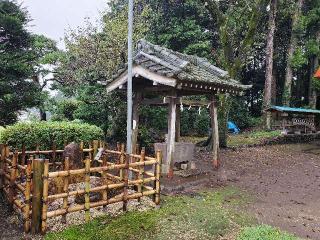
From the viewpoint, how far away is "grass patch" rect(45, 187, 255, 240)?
6.60m

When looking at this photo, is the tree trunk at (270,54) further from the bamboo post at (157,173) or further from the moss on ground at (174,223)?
the bamboo post at (157,173)

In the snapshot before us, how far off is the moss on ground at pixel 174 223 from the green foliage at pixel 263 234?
0.04 meters

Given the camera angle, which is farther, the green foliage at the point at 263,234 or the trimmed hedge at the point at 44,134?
the trimmed hedge at the point at 44,134

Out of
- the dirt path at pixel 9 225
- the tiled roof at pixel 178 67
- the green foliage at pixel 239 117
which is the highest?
the tiled roof at pixel 178 67

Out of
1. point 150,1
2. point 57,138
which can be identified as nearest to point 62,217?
point 57,138

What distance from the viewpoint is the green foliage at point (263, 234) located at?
6527 millimetres

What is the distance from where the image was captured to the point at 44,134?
1246cm

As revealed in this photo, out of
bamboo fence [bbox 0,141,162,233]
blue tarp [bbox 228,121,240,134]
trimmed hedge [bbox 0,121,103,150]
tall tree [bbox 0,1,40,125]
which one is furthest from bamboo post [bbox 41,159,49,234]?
blue tarp [bbox 228,121,240,134]

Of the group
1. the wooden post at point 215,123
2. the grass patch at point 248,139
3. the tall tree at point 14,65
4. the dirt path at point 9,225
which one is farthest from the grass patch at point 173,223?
the grass patch at point 248,139

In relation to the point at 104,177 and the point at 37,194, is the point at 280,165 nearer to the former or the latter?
the point at 104,177

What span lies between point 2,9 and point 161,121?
12716 mm

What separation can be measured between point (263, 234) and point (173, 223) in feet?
6.34

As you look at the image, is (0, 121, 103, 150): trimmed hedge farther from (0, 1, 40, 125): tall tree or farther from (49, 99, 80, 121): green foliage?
(49, 99, 80, 121): green foliage

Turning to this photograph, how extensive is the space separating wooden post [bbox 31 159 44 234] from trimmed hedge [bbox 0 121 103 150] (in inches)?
238
